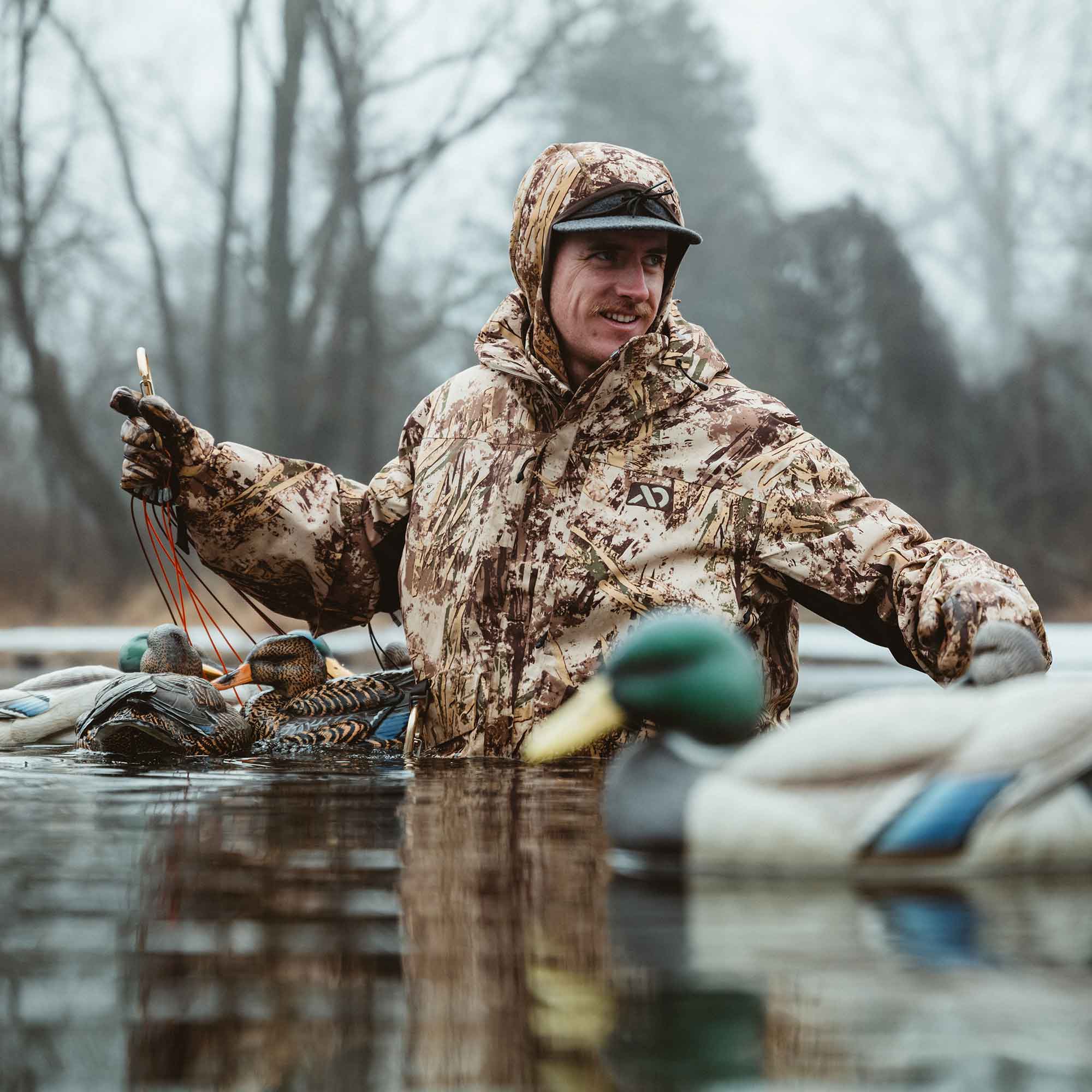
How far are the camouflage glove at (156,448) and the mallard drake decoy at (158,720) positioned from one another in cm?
48

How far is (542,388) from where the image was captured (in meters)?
3.61

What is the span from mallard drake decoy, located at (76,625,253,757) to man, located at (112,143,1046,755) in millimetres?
499

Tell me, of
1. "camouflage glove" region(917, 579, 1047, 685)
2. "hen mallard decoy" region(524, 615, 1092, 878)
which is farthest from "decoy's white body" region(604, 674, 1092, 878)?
"camouflage glove" region(917, 579, 1047, 685)

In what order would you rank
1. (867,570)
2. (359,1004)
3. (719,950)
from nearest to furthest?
1. (359,1004)
2. (719,950)
3. (867,570)

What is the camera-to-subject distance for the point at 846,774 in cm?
154

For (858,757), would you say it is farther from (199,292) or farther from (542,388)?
(199,292)

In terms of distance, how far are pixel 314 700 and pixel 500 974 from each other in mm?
2736

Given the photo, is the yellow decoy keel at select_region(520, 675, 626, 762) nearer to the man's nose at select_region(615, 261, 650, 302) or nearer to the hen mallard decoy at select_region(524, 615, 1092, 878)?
the hen mallard decoy at select_region(524, 615, 1092, 878)

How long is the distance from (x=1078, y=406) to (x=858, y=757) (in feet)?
66.8

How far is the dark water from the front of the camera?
1034mm

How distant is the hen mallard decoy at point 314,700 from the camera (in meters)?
3.81

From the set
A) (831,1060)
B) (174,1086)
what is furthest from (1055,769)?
(174,1086)

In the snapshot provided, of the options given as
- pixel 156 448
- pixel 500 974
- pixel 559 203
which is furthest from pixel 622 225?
pixel 500 974

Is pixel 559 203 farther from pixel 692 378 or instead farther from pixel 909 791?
pixel 909 791
